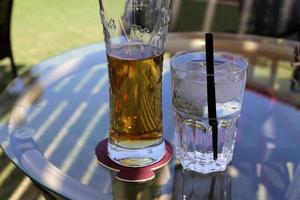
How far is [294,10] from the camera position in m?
2.20

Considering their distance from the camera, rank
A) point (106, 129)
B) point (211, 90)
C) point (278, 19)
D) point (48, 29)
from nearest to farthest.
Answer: point (211, 90) < point (106, 129) < point (278, 19) < point (48, 29)

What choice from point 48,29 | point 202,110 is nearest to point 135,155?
point 202,110

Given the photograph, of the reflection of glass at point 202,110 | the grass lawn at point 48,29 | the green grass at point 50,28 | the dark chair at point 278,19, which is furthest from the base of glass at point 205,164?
the green grass at point 50,28

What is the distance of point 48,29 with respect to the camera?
11.1 feet

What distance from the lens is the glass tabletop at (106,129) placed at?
88cm

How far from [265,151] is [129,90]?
0.27 m

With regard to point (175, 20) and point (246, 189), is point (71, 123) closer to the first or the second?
point (246, 189)

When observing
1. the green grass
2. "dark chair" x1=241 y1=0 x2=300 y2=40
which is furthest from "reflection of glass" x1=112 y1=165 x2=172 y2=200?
the green grass

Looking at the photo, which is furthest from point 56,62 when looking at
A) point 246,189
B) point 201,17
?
point 201,17

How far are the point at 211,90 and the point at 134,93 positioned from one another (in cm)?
12

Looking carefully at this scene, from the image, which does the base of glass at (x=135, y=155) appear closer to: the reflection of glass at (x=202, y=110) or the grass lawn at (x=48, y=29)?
the reflection of glass at (x=202, y=110)

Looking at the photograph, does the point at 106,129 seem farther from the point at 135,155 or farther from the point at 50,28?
the point at 50,28

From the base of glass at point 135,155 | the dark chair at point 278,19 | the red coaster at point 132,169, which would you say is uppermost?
the base of glass at point 135,155

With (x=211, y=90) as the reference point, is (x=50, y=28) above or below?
below
